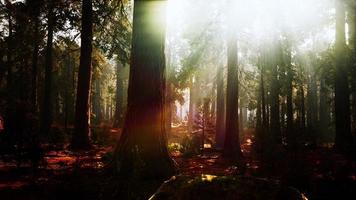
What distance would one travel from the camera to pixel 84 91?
15797 millimetres

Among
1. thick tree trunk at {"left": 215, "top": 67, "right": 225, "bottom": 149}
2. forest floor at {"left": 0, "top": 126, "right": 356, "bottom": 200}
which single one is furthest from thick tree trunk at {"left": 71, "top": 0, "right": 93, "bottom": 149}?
thick tree trunk at {"left": 215, "top": 67, "right": 225, "bottom": 149}

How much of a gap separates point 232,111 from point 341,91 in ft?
17.8

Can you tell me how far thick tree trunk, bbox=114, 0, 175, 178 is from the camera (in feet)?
26.8

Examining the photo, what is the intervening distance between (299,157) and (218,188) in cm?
520

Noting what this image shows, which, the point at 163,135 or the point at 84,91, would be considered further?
the point at 84,91

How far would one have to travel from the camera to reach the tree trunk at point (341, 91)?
16.4m

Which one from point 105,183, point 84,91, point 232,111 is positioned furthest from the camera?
point 232,111

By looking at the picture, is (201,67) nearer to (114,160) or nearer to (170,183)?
(114,160)

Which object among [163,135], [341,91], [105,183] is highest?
[341,91]

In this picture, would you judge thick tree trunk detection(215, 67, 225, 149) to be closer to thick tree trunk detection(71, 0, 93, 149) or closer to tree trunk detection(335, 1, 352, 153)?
tree trunk detection(335, 1, 352, 153)

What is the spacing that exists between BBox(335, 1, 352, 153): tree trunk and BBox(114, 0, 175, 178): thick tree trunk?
11.0m

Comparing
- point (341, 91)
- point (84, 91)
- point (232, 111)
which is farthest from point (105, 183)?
point (341, 91)

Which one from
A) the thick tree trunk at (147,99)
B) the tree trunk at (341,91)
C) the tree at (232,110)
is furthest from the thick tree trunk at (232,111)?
the thick tree trunk at (147,99)

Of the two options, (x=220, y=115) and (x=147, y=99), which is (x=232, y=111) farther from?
(x=147, y=99)
